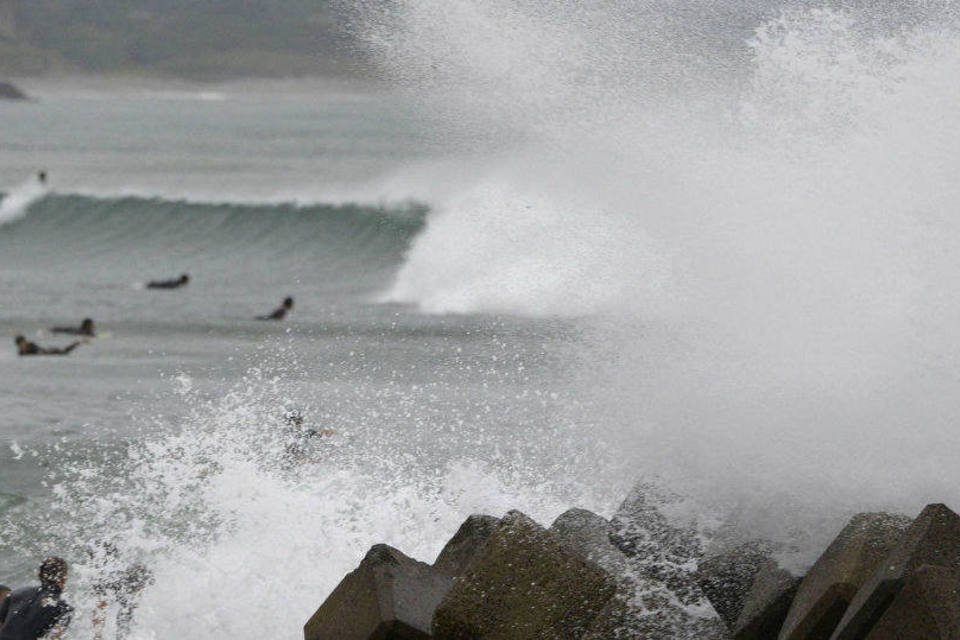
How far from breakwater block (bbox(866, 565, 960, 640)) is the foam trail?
1533 inches

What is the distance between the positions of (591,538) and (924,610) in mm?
1861

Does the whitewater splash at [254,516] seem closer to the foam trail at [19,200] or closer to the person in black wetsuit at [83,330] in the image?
the person in black wetsuit at [83,330]

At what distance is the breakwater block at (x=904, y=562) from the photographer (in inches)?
226

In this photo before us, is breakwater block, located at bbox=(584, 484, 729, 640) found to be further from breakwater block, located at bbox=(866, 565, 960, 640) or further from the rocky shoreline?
breakwater block, located at bbox=(866, 565, 960, 640)

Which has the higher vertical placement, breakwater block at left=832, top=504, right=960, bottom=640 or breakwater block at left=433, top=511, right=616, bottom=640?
breakwater block at left=832, top=504, right=960, bottom=640

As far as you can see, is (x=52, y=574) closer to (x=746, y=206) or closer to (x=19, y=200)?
(x=746, y=206)

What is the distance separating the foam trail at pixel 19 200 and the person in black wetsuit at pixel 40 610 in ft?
117

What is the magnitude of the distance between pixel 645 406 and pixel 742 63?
2953 mm

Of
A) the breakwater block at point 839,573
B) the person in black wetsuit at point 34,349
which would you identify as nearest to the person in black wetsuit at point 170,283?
the person in black wetsuit at point 34,349

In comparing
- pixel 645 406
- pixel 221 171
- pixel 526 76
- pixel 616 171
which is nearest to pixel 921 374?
pixel 645 406

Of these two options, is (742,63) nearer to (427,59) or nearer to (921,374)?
(427,59)

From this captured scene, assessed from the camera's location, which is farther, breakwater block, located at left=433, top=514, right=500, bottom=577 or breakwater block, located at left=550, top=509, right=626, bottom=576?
breakwater block, located at left=433, top=514, right=500, bottom=577

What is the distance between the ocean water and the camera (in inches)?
330

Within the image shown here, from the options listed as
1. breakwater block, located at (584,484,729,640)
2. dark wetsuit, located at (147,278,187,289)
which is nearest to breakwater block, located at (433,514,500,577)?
breakwater block, located at (584,484,729,640)
